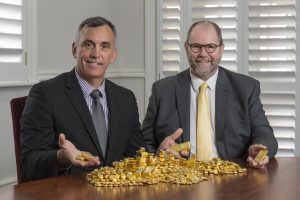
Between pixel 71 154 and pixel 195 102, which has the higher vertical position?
pixel 195 102

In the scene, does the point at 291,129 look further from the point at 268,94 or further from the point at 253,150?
the point at 253,150

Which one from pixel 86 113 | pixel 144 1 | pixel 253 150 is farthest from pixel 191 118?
pixel 144 1

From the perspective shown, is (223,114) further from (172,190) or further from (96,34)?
(172,190)

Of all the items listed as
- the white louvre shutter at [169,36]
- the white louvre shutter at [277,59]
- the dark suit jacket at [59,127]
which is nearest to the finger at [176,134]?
the dark suit jacket at [59,127]

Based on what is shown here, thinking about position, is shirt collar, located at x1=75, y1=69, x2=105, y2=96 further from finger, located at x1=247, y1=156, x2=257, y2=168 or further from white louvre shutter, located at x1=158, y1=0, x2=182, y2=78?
white louvre shutter, located at x1=158, y1=0, x2=182, y2=78

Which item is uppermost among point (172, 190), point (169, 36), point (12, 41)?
point (169, 36)

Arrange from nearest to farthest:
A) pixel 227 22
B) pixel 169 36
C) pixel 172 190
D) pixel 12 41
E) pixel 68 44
Result: pixel 172 190
pixel 12 41
pixel 68 44
pixel 227 22
pixel 169 36

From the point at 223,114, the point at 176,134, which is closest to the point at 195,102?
the point at 223,114

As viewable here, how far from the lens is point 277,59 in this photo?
431cm

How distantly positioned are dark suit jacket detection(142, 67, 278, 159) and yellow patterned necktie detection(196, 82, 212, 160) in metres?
0.08

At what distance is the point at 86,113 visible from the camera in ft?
8.11

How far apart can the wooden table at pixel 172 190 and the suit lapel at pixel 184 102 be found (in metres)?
0.76

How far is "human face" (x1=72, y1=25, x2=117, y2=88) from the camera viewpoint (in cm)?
252

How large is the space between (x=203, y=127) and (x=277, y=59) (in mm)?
1671
